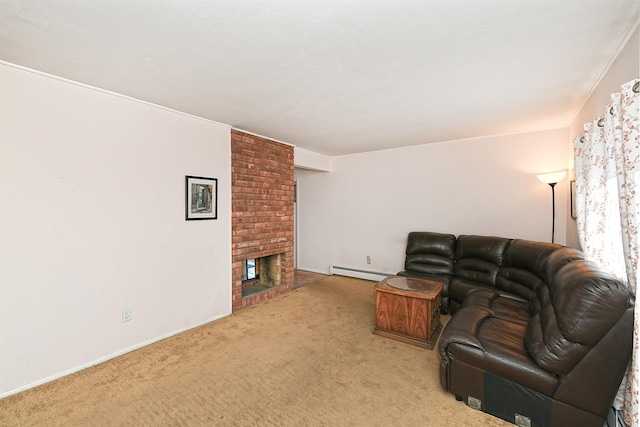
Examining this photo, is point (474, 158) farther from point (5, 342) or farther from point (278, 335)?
point (5, 342)

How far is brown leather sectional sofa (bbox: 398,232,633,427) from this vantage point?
1.46 m

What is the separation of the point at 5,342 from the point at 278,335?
2.03m

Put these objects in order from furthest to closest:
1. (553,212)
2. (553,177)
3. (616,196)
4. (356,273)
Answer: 1. (356,273)
2. (553,212)
3. (553,177)
4. (616,196)

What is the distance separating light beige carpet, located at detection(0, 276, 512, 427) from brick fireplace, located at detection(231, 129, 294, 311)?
0.92m

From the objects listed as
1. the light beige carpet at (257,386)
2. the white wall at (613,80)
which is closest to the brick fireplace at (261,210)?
the light beige carpet at (257,386)

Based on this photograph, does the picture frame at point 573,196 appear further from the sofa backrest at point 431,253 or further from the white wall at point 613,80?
the sofa backrest at point 431,253

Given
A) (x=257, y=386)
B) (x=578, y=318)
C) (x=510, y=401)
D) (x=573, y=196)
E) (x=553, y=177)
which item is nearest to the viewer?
(x=578, y=318)

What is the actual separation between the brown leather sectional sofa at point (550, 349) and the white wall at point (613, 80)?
3.81 ft

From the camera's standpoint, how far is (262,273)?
14.5ft

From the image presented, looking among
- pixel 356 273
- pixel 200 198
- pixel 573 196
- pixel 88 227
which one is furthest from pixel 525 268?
pixel 88 227

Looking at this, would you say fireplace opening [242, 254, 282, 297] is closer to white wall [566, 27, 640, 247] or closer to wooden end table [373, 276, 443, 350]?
wooden end table [373, 276, 443, 350]

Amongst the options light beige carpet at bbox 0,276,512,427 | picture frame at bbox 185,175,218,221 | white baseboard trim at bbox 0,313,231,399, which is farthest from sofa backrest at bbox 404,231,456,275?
white baseboard trim at bbox 0,313,231,399

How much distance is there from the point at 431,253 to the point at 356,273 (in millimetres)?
1564

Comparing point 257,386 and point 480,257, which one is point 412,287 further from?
point 257,386
